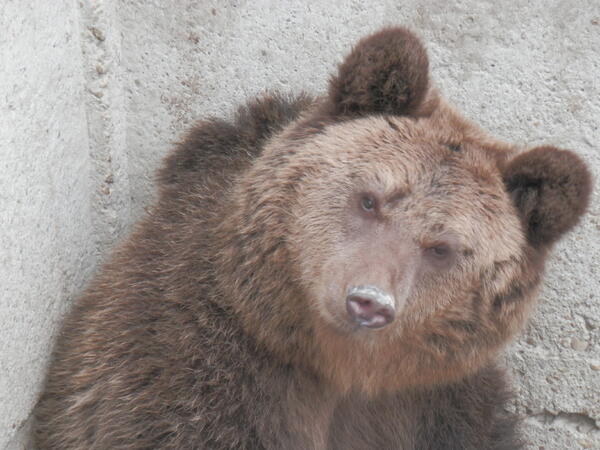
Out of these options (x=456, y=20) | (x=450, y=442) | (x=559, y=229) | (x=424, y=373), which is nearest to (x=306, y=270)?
(x=424, y=373)

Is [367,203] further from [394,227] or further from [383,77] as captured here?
[383,77]

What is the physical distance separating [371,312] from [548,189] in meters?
0.84

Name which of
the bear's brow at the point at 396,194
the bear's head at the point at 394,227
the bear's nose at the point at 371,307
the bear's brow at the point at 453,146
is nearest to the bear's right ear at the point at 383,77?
the bear's head at the point at 394,227

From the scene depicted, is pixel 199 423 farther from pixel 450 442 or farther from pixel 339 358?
pixel 450 442

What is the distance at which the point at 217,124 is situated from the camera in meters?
3.82

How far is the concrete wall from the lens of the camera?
3.54 metres

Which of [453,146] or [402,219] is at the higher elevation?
[453,146]

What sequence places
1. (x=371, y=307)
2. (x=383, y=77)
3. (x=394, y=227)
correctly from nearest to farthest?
1. (x=371, y=307)
2. (x=394, y=227)
3. (x=383, y=77)

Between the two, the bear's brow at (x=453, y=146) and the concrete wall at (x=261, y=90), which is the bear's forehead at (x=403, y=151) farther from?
the concrete wall at (x=261, y=90)

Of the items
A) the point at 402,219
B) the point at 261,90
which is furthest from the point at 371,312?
the point at 261,90

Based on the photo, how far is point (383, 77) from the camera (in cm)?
299

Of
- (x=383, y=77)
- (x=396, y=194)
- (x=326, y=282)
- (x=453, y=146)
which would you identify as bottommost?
(x=326, y=282)

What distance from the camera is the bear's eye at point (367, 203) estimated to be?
289 centimetres

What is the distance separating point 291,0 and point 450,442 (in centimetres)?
224
